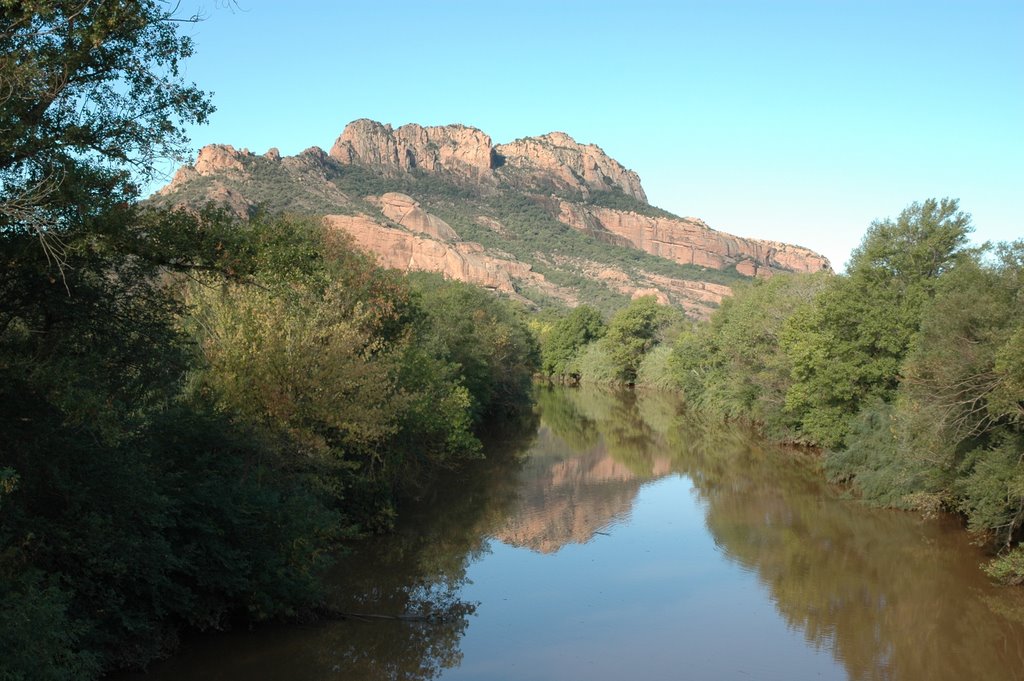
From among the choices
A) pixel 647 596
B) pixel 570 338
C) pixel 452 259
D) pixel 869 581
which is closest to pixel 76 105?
pixel 647 596

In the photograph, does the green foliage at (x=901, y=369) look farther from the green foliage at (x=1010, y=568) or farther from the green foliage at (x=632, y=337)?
the green foliage at (x=632, y=337)

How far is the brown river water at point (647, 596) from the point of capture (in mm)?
16109

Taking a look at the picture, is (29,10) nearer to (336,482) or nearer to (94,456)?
(94,456)

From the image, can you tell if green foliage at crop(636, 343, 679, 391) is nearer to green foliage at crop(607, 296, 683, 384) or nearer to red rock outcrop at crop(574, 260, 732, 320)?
green foliage at crop(607, 296, 683, 384)

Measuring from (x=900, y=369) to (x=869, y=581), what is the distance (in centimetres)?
966

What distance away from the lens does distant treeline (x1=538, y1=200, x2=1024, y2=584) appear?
2194 cm

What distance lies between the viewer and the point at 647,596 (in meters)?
20.9

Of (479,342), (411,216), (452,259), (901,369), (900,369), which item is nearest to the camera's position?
(901,369)

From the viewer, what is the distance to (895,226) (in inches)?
1468

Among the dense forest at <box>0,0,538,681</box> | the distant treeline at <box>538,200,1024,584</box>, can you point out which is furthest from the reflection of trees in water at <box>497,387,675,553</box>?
the dense forest at <box>0,0,538,681</box>

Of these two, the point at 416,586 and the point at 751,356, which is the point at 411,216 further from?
the point at 416,586

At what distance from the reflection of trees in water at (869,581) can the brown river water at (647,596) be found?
63mm

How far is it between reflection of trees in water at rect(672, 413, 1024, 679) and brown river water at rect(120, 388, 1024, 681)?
6 centimetres

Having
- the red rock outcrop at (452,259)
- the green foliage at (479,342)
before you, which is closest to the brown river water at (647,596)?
the green foliage at (479,342)
